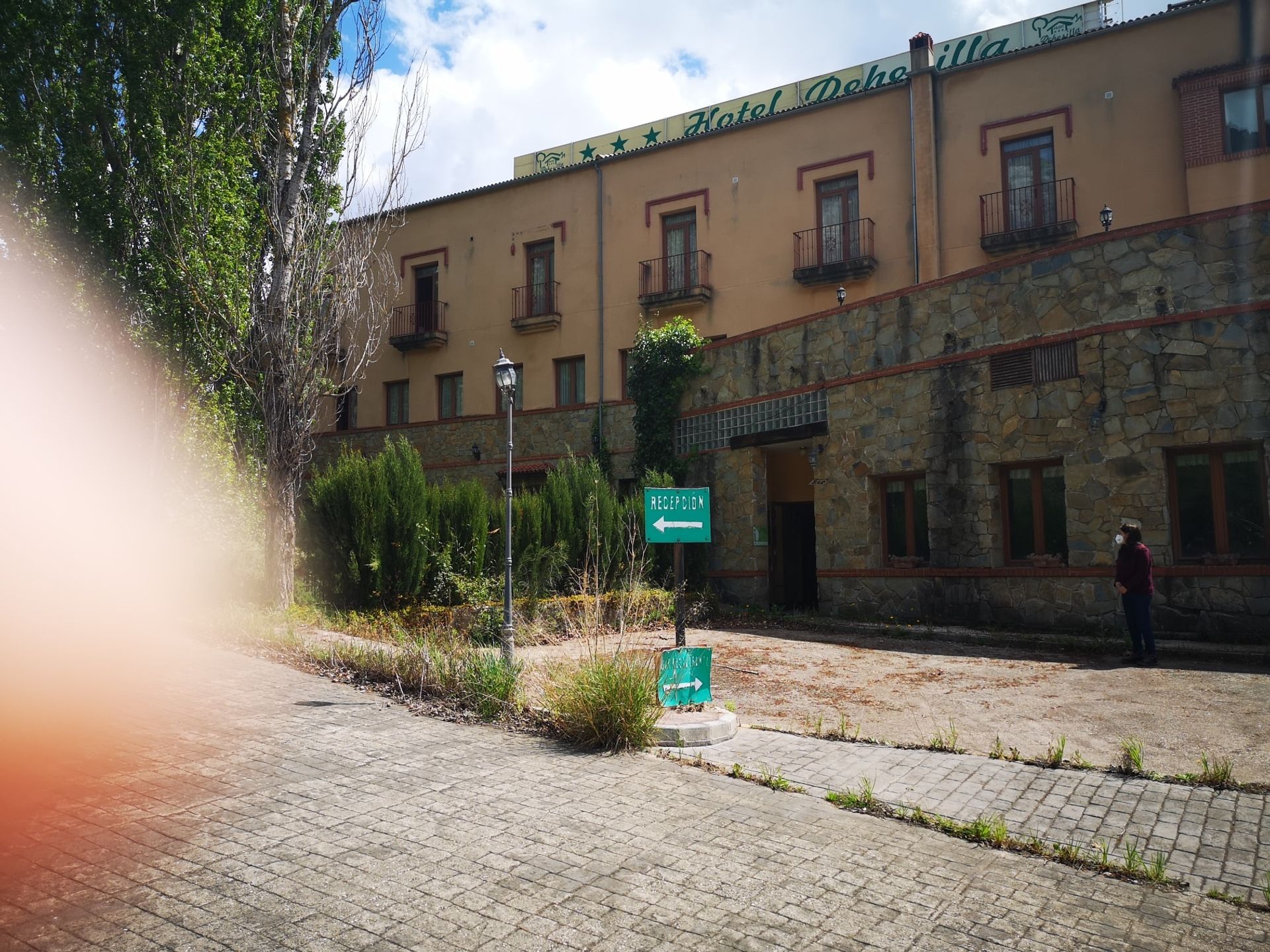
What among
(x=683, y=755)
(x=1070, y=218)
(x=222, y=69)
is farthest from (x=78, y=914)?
(x=1070, y=218)

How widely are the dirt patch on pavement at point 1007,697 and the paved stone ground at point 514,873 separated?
2.39 meters

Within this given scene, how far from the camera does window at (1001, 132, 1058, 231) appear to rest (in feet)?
64.0

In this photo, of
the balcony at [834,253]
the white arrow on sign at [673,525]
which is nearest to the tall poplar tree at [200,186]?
the white arrow on sign at [673,525]

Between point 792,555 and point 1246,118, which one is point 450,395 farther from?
point 1246,118

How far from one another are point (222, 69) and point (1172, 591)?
16456mm

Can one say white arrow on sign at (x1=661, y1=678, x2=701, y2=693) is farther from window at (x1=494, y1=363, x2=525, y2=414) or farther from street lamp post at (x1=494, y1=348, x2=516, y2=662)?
window at (x1=494, y1=363, x2=525, y2=414)

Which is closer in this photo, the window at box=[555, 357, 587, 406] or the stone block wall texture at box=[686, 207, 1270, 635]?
the stone block wall texture at box=[686, 207, 1270, 635]

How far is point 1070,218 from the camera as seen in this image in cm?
1914

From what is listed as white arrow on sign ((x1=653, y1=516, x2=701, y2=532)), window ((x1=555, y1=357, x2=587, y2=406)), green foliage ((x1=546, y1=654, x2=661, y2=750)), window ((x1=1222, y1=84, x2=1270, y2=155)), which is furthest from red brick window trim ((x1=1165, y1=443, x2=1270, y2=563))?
window ((x1=555, y1=357, x2=587, y2=406))

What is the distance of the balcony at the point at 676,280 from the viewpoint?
23.3m

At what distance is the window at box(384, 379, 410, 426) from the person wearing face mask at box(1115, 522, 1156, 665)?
72.4ft

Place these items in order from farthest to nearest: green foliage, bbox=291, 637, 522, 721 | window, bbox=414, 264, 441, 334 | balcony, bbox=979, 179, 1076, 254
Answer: window, bbox=414, 264, 441, 334 < balcony, bbox=979, 179, 1076, 254 < green foliage, bbox=291, 637, 522, 721

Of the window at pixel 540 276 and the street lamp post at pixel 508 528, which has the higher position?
the window at pixel 540 276

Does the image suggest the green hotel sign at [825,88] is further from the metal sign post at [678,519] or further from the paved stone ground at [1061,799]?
the paved stone ground at [1061,799]
